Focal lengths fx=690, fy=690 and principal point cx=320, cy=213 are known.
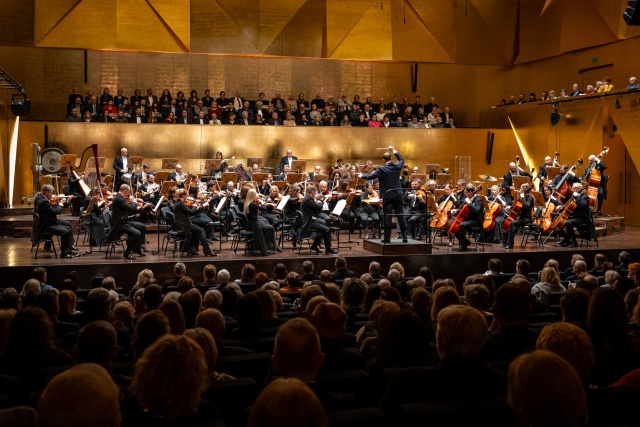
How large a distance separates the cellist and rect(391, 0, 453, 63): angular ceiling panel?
9636 millimetres

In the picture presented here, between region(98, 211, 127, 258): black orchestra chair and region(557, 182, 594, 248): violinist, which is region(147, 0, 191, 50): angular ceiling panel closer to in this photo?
region(98, 211, 127, 258): black orchestra chair

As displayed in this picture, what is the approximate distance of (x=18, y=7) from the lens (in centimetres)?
1912

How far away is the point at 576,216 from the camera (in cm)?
1305

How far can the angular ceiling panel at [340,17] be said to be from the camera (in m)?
21.0

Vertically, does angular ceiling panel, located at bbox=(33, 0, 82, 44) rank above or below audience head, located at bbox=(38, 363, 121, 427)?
above

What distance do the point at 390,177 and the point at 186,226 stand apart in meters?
3.55

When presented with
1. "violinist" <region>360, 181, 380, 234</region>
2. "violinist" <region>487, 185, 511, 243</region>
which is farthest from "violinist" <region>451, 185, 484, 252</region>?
"violinist" <region>360, 181, 380, 234</region>

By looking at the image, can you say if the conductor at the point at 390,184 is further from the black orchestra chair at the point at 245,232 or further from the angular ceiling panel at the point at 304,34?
the angular ceiling panel at the point at 304,34

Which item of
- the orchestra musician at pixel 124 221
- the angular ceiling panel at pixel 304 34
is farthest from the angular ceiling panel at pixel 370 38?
the orchestra musician at pixel 124 221

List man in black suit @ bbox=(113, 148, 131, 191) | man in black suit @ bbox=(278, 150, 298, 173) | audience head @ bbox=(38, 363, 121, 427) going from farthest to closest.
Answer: man in black suit @ bbox=(278, 150, 298, 173)
man in black suit @ bbox=(113, 148, 131, 191)
audience head @ bbox=(38, 363, 121, 427)

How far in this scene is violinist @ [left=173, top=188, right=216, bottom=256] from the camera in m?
11.4

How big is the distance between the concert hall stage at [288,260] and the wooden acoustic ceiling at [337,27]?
8184 mm

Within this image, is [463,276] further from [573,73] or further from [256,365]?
[573,73]

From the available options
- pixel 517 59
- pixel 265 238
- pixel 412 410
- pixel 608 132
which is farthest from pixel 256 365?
pixel 517 59
